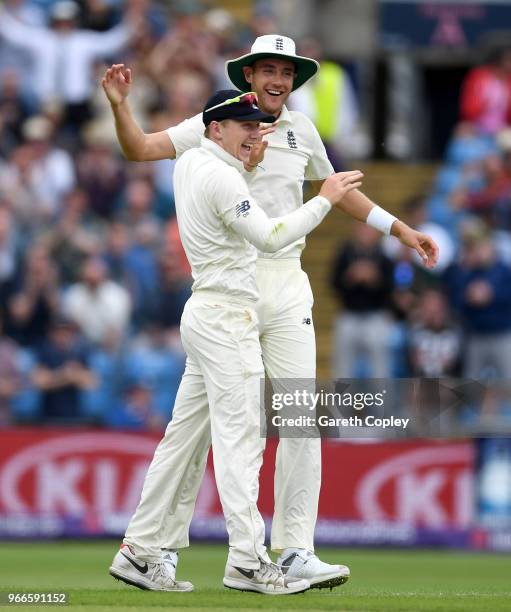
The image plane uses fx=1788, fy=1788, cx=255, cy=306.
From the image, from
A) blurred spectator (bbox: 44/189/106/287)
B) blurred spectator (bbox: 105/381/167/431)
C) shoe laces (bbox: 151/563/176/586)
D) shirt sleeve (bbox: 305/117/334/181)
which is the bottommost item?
shoe laces (bbox: 151/563/176/586)

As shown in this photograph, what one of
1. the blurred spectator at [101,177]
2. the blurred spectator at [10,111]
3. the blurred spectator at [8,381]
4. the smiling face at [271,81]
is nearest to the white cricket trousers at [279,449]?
the smiling face at [271,81]

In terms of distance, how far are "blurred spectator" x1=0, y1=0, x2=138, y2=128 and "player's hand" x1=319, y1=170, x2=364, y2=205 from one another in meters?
9.27

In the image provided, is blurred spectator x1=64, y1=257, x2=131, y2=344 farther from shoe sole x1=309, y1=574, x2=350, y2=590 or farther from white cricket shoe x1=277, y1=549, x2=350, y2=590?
A: shoe sole x1=309, y1=574, x2=350, y2=590

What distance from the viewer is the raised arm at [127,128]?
8742mm

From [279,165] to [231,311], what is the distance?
0.90 metres

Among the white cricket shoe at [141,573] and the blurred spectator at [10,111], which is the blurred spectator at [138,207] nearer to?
the blurred spectator at [10,111]

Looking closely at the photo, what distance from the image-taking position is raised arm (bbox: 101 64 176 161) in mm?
8742

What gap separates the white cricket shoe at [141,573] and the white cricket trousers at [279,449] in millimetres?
87

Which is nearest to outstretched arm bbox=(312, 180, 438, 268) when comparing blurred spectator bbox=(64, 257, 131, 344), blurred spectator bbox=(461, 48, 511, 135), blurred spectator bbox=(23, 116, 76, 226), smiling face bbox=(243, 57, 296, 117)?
smiling face bbox=(243, 57, 296, 117)

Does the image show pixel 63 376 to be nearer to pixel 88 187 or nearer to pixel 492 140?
pixel 88 187

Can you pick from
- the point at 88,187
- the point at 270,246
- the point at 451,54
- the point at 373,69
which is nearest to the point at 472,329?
the point at 88,187

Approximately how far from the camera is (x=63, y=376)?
15281mm

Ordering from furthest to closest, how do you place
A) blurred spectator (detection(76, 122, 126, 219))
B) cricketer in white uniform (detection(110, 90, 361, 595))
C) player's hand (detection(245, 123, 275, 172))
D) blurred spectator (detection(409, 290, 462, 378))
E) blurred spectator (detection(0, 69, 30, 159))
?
blurred spectator (detection(0, 69, 30, 159))
blurred spectator (detection(76, 122, 126, 219))
blurred spectator (detection(409, 290, 462, 378))
player's hand (detection(245, 123, 275, 172))
cricketer in white uniform (detection(110, 90, 361, 595))

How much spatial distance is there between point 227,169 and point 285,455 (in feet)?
4.88
